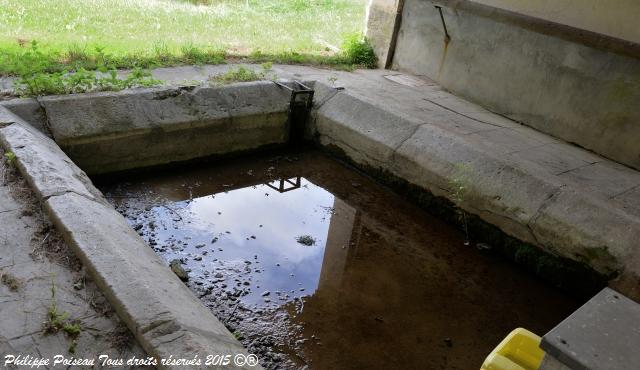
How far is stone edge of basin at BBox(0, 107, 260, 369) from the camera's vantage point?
2426mm

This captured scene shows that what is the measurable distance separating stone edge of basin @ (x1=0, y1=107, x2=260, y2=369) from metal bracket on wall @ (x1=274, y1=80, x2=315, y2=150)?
303cm

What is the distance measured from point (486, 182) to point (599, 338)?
311 centimetres

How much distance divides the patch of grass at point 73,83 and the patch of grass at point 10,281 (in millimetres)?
2699

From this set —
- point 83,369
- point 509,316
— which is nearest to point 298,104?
point 509,316

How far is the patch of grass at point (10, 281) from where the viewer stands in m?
2.64

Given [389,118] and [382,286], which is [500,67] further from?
[382,286]

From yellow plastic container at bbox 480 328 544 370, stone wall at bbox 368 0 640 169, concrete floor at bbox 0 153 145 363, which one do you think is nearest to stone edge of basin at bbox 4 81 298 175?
concrete floor at bbox 0 153 145 363

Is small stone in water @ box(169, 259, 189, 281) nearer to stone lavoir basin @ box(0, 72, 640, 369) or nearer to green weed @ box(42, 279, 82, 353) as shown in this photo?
stone lavoir basin @ box(0, 72, 640, 369)

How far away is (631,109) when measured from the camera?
5.35m

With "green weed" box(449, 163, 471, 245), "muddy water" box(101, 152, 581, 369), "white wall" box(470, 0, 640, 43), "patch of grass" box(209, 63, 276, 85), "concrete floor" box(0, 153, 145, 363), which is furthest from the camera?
"patch of grass" box(209, 63, 276, 85)

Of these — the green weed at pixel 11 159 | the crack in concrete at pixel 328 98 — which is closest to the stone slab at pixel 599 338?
the green weed at pixel 11 159

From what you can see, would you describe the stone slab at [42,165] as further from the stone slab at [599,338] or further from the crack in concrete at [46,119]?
the stone slab at [599,338]

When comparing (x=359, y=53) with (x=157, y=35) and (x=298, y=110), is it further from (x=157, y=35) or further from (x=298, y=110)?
(x=157, y=35)

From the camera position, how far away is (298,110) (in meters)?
6.50
